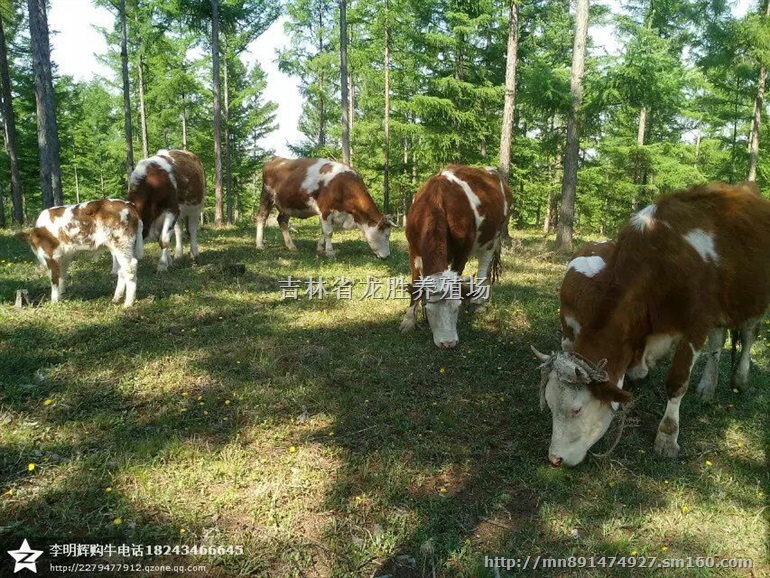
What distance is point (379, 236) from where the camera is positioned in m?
13.2

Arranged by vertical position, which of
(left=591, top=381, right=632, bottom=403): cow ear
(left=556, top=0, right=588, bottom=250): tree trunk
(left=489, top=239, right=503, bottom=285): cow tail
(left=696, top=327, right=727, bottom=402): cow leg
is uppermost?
(left=556, top=0, right=588, bottom=250): tree trunk

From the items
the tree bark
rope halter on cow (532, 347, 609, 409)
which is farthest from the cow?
the tree bark

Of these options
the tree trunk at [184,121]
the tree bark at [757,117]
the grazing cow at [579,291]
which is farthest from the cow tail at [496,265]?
the tree trunk at [184,121]

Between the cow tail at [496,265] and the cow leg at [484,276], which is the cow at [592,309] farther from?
the cow tail at [496,265]

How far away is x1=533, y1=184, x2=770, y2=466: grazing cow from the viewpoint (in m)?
4.25

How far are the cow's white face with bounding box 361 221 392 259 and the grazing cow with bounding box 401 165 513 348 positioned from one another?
4306mm

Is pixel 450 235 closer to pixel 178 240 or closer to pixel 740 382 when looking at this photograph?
pixel 740 382

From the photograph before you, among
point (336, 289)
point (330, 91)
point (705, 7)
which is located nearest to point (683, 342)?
point (336, 289)

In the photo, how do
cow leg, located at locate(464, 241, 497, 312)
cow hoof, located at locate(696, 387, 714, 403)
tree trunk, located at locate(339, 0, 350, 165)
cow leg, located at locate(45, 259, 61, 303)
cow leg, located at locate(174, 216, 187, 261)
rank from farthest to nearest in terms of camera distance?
tree trunk, located at locate(339, 0, 350, 165)
cow leg, located at locate(174, 216, 187, 261)
cow leg, located at locate(464, 241, 497, 312)
cow leg, located at locate(45, 259, 61, 303)
cow hoof, located at locate(696, 387, 714, 403)

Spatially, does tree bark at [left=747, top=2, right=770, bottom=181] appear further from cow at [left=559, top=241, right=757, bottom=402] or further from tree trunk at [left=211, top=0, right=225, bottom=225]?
tree trunk at [left=211, top=0, right=225, bottom=225]

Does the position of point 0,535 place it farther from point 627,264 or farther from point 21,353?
point 627,264

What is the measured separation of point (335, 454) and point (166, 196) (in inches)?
334

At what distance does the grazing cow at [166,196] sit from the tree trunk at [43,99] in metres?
4.46

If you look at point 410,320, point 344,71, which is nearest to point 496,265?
point 410,320
